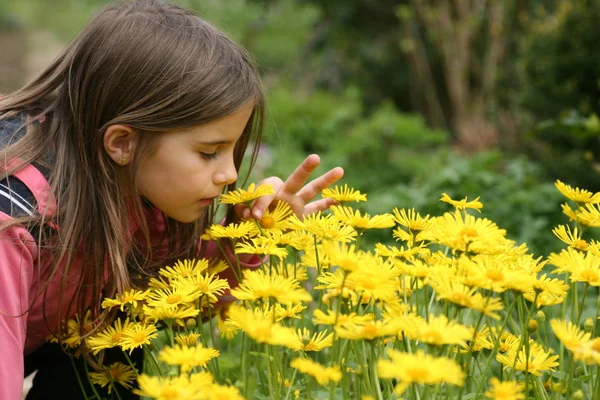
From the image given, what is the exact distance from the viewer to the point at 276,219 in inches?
58.8

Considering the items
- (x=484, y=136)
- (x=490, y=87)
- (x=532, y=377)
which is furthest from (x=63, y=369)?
(x=490, y=87)

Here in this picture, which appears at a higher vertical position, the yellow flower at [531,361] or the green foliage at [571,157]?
the green foliage at [571,157]

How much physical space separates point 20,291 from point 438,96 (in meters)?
6.07

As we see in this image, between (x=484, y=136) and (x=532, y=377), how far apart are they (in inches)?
174

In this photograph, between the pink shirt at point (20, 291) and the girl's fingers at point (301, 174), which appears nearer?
the pink shirt at point (20, 291)

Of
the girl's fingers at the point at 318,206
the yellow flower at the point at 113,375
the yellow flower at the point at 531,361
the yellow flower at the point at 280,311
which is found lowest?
the yellow flower at the point at 113,375

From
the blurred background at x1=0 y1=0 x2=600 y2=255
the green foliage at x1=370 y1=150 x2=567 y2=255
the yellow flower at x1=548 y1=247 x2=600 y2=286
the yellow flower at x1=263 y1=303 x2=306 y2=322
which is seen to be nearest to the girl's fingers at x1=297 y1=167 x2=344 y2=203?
the blurred background at x1=0 y1=0 x2=600 y2=255

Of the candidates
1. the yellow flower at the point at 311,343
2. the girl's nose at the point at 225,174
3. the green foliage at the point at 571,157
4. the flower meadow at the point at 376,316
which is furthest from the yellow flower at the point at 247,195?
the green foliage at the point at 571,157

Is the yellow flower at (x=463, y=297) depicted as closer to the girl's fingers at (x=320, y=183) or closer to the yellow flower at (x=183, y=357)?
the yellow flower at (x=183, y=357)

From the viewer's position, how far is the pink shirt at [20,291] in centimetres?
135

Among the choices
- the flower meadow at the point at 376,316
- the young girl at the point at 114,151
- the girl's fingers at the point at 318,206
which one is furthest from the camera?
the girl's fingers at the point at 318,206

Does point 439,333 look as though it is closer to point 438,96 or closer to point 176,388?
point 176,388

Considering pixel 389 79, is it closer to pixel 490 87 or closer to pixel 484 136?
pixel 490 87

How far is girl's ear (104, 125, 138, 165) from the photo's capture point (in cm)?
156
